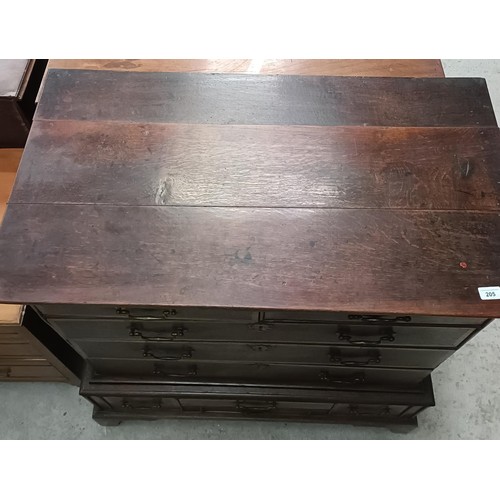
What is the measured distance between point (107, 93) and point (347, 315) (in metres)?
0.74

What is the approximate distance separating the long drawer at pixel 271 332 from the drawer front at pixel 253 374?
0.18 m

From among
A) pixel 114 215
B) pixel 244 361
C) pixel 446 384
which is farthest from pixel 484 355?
pixel 114 215

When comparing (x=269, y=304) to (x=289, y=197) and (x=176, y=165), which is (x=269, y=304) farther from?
(x=176, y=165)

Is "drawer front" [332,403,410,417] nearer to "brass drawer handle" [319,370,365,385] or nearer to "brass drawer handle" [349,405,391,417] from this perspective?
"brass drawer handle" [349,405,391,417]

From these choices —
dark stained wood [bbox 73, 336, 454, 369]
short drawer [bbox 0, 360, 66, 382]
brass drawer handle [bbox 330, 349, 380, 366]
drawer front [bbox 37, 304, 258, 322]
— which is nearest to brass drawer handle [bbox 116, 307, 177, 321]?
drawer front [bbox 37, 304, 258, 322]

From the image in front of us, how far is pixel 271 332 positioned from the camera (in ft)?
3.58

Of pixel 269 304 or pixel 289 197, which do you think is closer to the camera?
pixel 269 304

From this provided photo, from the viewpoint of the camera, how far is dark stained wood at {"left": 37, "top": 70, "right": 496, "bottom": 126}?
1.13 m

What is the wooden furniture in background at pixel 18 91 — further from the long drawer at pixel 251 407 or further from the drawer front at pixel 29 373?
the long drawer at pixel 251 407

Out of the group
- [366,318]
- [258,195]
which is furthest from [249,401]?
[258,195]

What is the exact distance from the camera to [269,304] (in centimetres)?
91

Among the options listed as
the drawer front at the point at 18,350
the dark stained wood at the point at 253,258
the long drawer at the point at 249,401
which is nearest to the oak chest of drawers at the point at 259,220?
the dark stained wood at the point at 253,258

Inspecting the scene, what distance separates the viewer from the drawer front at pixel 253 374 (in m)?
1.29

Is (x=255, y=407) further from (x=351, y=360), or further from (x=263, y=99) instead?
(x=263, y=99)
